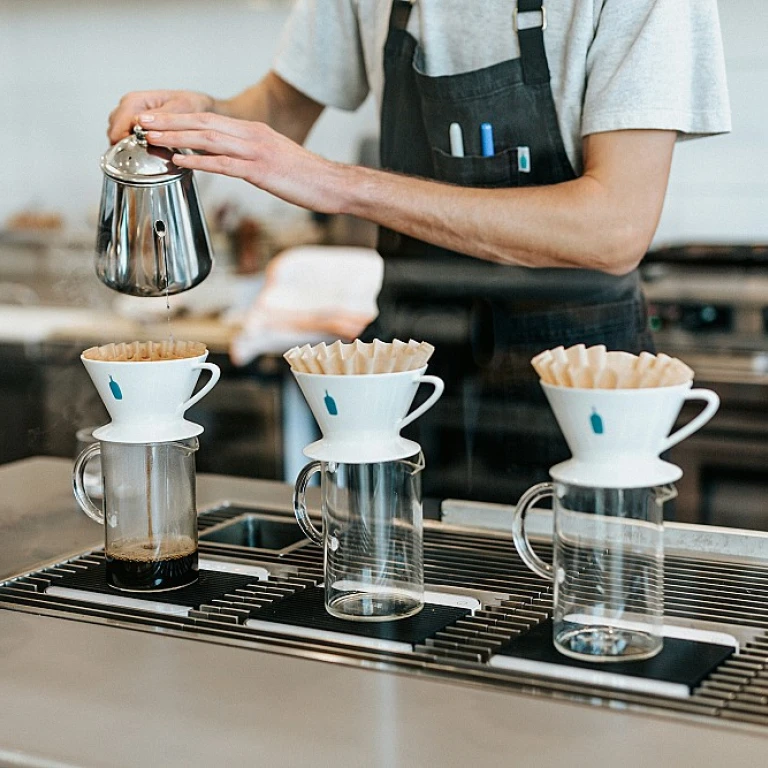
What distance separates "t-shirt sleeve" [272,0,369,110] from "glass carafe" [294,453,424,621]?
38.8 inches

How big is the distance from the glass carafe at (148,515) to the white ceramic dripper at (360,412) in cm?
17

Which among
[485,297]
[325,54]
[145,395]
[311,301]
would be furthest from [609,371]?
[311,301]

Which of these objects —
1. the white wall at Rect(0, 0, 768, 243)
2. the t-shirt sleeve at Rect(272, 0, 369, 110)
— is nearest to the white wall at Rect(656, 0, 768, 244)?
the white wall at Rect(0, 0, 768, 243)

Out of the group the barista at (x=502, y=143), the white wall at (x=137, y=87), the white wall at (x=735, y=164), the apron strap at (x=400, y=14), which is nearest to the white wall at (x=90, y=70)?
the white wall at (x=137, y=87)

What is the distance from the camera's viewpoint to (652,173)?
1405mm

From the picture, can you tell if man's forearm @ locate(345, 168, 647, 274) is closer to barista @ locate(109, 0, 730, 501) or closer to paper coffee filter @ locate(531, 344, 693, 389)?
barista @ locate(109, 0, 730, 501)

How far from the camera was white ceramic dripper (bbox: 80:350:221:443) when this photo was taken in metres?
1.01

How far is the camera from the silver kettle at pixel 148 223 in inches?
48.1

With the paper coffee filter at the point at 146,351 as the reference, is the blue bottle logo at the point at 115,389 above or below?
below

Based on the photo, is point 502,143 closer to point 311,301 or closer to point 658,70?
point 658,70

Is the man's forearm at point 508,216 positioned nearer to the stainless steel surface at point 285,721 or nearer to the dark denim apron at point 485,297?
the dark denim apron at point 485,297

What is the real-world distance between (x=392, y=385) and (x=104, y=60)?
2.76 metres

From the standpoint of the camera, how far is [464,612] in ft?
3.21

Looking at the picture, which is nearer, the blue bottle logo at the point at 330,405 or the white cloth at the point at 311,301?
the blue bottle logo at the point at 330,405
